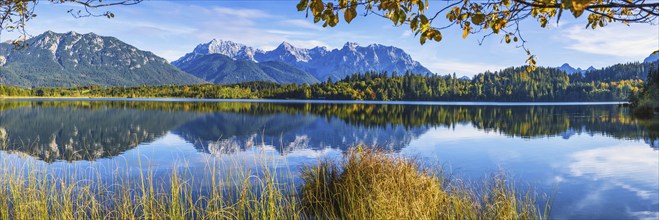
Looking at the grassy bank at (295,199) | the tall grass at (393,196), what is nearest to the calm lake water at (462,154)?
the grassy bank at (295,199)

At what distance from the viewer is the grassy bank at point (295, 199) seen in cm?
805

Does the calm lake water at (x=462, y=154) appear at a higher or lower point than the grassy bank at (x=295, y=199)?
lower

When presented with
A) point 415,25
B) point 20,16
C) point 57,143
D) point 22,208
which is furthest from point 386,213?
point 57,143

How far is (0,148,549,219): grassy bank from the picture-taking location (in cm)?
805

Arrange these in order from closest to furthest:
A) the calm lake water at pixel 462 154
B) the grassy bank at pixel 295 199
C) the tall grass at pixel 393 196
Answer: the grassy bank at pixel 295 199, the tall grass at pixel 393 196, the calm lake water at pixel 462 154

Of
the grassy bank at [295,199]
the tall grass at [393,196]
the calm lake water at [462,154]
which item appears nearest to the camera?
the grassy bank at [295,199]

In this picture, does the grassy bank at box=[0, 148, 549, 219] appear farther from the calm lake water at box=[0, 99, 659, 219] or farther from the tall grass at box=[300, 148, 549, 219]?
the calm lake water at box=[0, 99, 659, 219]

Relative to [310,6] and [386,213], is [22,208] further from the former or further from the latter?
[310,6]

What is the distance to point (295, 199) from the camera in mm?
11023

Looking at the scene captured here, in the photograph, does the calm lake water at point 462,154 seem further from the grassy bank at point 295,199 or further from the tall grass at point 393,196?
the tall grass at point 393,196

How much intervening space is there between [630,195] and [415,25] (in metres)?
16.6

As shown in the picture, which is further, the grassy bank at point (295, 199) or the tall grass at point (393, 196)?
the tall grass at point (393, 196)

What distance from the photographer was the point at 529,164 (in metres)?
22.3

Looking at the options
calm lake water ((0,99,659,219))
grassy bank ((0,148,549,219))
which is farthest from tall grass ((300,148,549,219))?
calm lake water ((0,99,659,219))
